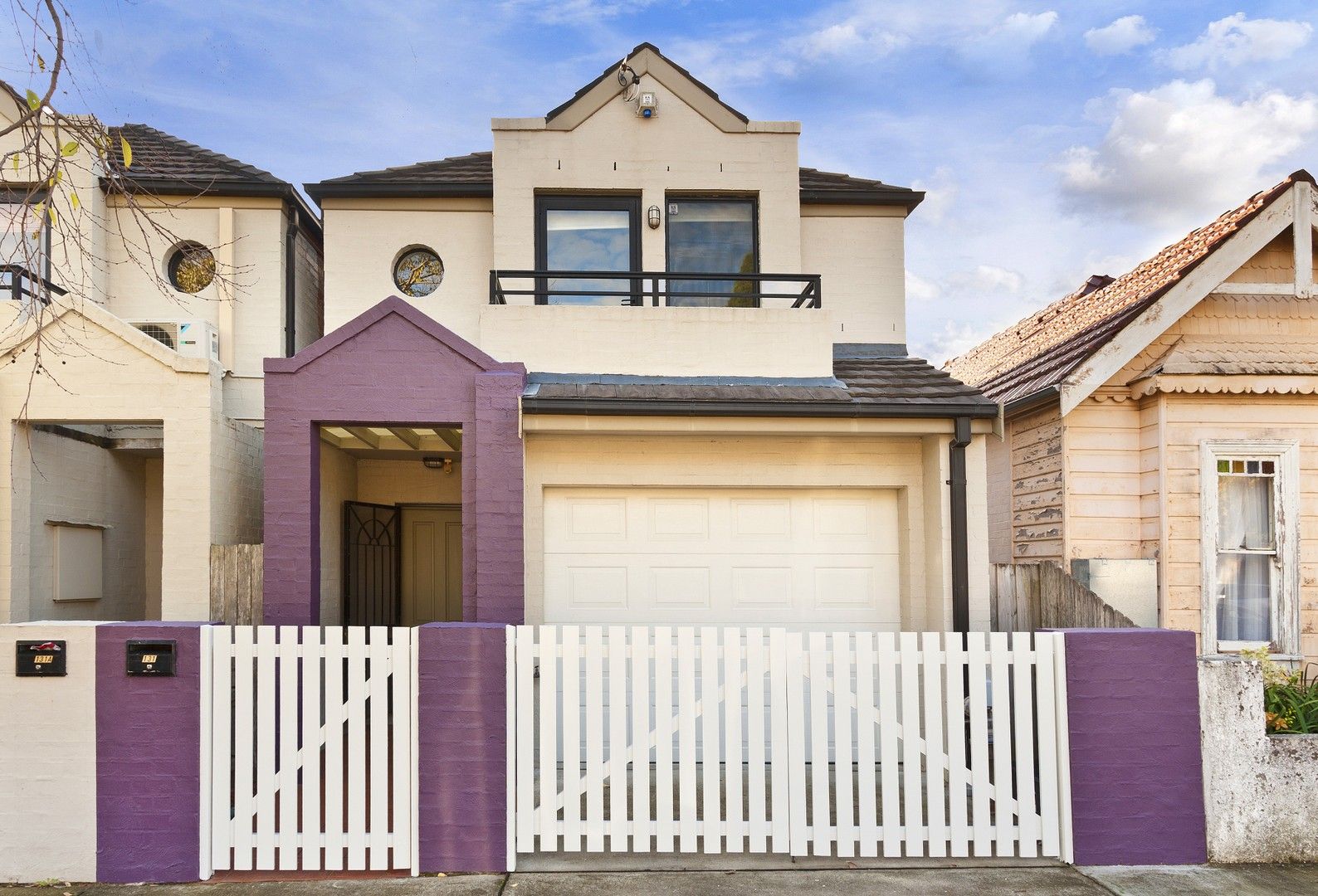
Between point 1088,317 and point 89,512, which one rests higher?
point 1088,317

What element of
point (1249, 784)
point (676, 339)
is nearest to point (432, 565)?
point (676, 339)

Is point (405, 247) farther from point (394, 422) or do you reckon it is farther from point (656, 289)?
point (394, 422)

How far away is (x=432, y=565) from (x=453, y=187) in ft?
16.2

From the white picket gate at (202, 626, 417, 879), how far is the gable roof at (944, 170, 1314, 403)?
645 cm

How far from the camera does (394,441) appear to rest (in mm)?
9688

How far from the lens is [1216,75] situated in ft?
42.7

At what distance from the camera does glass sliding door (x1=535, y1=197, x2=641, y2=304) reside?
987cm

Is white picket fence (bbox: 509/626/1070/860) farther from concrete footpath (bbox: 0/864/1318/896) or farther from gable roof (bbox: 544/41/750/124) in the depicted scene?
gable roof (bbox: 544/41/750/124)

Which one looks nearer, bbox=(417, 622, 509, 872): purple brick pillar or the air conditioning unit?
bbox=(417, 622, 509, 872): purple brick pillar

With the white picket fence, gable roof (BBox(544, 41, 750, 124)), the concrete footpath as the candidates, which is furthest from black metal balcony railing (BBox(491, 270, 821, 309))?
the concrete footpath

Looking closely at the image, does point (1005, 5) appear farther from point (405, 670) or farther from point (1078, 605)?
point (405, 670)

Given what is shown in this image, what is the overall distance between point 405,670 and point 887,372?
563cm

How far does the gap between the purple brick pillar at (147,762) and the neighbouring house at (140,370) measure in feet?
9.51

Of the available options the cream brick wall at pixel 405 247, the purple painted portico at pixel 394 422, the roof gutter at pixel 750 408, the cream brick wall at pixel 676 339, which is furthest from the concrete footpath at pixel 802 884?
the cream brick wall at pixel 405 247
